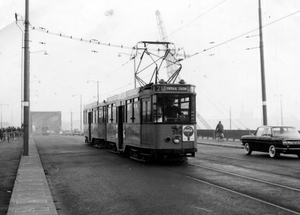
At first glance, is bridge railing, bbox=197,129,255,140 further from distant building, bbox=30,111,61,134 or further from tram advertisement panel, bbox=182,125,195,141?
distant building, bbox=30,111,61,134

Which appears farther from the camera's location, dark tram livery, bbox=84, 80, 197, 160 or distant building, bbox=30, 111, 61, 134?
distant building, bbox=30, 111, 61, 134

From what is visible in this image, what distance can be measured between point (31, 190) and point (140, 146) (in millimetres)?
7030

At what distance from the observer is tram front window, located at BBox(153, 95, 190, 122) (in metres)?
14.3

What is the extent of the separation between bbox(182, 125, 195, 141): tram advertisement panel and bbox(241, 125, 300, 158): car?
4.81 metres

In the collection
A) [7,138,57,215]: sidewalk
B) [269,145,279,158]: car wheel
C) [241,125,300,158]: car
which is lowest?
[7,138,57,215]: sidewalk

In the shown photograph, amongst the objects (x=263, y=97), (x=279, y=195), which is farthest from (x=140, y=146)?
(x=263, y=97)

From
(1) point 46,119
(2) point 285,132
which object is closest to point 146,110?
(2) point 285,132

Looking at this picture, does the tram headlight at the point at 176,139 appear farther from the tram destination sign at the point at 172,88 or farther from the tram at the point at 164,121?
the tram destination sign at the point at 172,88

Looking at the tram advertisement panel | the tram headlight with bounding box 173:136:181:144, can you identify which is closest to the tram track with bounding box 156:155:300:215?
the tram headlight with bounding box 173:136:181:144

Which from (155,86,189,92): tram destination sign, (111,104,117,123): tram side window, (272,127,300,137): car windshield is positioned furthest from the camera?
(111,104,117,123): tram side window

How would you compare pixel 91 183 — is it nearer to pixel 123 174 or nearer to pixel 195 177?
pixel 123 174

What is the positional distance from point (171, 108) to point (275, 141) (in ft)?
18.9

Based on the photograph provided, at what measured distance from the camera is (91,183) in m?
10.2

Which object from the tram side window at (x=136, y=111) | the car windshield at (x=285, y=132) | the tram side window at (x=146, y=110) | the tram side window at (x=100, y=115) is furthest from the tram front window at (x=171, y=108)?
the tram side window at (x=100, y=115)
